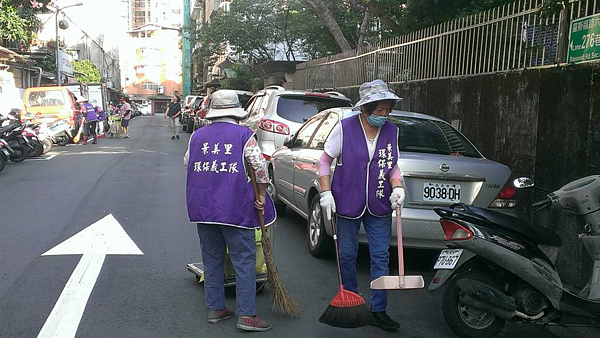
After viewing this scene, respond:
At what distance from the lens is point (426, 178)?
17.5ft

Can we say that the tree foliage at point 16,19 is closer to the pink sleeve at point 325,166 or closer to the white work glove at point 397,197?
the pink sleeve at point 325,166

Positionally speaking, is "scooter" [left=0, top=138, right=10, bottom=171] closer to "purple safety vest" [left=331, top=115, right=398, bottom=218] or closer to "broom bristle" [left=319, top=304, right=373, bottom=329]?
"purple safety vest" [left=331, top=115, right=398, bottom=218]

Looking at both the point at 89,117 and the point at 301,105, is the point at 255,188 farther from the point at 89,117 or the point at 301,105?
the point at 89,117

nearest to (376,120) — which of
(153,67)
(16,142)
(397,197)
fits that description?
(397,197)

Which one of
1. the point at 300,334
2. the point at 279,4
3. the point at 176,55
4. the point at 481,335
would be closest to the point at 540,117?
the point at 481,335

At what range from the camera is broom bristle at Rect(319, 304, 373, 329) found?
399 cm

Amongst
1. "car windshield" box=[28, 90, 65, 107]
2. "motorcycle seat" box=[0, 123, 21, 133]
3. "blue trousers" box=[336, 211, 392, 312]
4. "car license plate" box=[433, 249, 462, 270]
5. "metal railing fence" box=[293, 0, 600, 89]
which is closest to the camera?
"car license plate" box=[433, 249, 462, 270]

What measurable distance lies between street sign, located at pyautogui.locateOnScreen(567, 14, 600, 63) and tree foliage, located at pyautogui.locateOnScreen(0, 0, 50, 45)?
19.6 metres

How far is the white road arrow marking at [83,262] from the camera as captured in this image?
14.0 ft

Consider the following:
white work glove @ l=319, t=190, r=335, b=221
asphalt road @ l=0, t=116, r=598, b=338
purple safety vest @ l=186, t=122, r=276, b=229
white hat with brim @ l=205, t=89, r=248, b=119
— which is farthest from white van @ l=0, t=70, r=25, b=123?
white work glove @ l=319, t=190, r=335, b=221

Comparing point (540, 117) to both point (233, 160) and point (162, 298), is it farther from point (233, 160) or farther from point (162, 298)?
point (162, 298)

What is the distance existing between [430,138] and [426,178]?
89cm

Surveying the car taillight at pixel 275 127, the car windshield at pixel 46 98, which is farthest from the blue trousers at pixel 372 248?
the car windshield at pixel 46 98

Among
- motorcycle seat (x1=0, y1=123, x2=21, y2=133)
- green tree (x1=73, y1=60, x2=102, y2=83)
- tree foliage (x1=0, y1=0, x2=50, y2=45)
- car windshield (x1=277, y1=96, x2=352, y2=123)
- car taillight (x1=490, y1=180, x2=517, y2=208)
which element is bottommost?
car taillight (x1=490, y1=180, x2=517, y2=208)
